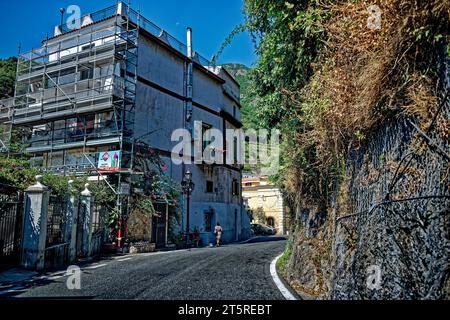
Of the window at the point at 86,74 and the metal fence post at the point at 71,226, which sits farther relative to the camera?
Answer: the window at the point at 86,74

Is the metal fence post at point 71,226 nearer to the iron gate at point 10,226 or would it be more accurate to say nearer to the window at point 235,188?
the iron gate at point 10,226

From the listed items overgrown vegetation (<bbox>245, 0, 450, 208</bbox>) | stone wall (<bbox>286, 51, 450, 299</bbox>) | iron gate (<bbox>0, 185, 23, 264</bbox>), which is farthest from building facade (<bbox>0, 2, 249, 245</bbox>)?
stone wall (<bbox>286, 51, 450, 299</bbox>)

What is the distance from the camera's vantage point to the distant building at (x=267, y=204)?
40000 mm

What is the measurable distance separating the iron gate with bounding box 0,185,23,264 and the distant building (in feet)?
105

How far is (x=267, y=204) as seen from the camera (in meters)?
41.0

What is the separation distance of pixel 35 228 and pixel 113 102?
32.4 ft

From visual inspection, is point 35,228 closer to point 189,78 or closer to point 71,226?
point 71,226

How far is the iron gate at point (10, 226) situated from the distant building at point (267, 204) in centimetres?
3212

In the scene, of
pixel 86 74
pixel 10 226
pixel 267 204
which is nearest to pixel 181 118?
pixel 86 74

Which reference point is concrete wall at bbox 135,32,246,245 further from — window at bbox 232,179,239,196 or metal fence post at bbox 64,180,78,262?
metal fence post at bbox 64,180,78,262

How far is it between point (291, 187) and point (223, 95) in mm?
22034

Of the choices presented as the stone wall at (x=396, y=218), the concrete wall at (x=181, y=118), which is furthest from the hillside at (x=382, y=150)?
the concrete wall at (x=181, y=118)

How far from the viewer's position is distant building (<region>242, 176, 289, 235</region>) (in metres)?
40.0

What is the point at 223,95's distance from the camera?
29.2 metres
